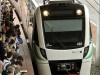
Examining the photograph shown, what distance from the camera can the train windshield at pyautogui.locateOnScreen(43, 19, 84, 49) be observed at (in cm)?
852

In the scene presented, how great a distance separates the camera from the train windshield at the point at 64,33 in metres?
8.52

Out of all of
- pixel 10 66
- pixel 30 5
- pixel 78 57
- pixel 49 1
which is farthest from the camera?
pixel 30 5

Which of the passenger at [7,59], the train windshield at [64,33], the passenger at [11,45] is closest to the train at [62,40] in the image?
the train windshield at [64,33]

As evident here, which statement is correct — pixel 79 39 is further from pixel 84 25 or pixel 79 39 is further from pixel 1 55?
pixel 1 55

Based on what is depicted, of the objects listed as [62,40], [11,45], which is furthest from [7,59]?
[62,40]

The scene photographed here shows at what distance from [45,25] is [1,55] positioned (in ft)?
8.99

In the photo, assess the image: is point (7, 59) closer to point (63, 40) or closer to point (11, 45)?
point (11, 45)

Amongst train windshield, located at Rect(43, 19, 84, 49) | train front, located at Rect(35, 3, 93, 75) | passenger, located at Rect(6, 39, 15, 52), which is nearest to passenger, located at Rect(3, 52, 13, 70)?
passenger, located at Rect(6, 39, 15, 52)

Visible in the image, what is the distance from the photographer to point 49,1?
982cm

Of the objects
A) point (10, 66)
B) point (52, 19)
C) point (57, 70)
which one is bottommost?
point (57, 70)

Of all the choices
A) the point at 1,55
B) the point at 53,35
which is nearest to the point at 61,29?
the point at 53,35

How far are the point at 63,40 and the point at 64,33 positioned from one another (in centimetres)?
19

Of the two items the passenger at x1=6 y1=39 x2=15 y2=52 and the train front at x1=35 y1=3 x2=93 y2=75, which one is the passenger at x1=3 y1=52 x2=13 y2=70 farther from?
the train front at x1=35 y1=3 x2=93 y2=75

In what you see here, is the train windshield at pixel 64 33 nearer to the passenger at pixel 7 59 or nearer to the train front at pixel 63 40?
the train front at pixel 63 40
